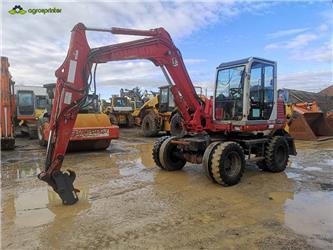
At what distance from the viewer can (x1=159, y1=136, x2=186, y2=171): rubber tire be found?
7.24 metres

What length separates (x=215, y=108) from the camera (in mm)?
7352

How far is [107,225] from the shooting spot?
4.09 metres

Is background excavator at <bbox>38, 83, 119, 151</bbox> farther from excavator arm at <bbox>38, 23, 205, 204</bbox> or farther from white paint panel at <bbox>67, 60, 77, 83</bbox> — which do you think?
white paint panel at <bbox>67, 60, 77, 83</bbox>

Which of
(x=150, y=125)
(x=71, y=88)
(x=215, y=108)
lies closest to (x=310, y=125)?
(x=150, y=125)

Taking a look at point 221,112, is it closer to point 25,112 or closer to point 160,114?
point 160,114

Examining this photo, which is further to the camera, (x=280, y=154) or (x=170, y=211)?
(x=280, y=154)

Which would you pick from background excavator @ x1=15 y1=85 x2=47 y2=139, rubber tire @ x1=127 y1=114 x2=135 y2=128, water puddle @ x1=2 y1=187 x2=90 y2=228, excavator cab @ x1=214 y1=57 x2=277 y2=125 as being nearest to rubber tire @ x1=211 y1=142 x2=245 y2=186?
excavator cab @ x1=214 y1=57 x2=277 y2=125

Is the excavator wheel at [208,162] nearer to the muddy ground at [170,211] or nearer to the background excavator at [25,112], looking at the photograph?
the muddy ground at [170,211]

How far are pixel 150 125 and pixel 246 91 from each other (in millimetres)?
9545

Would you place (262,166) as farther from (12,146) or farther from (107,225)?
(12,146)

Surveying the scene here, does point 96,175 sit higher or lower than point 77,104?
lower

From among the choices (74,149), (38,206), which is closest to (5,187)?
(38,206)

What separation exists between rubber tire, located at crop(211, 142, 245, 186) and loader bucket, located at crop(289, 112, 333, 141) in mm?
8012

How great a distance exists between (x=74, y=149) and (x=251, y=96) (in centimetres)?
606
